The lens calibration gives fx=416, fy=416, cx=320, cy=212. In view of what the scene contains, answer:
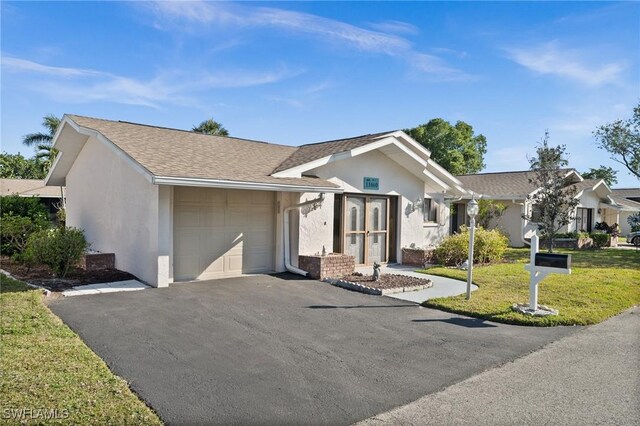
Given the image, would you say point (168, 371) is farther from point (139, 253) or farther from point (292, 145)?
point (292, 145)

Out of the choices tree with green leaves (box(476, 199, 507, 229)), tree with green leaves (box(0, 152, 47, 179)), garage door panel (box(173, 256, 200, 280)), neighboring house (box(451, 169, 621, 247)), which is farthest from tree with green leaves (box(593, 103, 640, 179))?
tree with green leaves (box(0, 152, 47, 179))

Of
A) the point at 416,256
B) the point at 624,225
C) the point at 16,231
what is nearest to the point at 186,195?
the point at 16,231

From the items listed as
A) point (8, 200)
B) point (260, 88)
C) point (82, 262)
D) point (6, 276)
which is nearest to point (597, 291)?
point (260, 88)

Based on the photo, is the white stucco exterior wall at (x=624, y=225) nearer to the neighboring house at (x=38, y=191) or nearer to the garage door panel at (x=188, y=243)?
the garage door panel at (x=188, y=243)

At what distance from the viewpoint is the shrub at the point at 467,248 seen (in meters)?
14.3

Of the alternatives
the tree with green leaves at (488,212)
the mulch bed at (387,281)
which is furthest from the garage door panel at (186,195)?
the tree with green leaves at (488,212)

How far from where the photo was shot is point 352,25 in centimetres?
1144

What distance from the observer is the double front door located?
13.1 metres

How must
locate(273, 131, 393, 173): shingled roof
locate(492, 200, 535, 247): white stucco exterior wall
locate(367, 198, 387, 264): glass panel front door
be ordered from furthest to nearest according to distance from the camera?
locate(492, 200, 535, 247): white stucco exterior wall → locate(367, 198, 387, 264): glass panel front door → locate(273, 131, 393, 173): shingled roof

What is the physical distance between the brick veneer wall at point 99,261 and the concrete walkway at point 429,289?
6.99m

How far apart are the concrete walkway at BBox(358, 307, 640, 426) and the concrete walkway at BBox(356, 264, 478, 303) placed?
334 cm

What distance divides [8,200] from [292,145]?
11068 mm

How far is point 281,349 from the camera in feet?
18.7

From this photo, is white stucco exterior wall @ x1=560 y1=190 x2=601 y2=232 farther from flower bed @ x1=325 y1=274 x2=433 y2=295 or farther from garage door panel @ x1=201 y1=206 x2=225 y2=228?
garage door panel @ x1=201 y1=206 x2=225 y2=228
